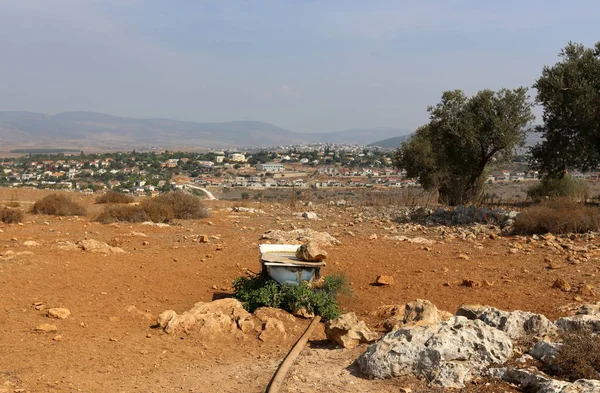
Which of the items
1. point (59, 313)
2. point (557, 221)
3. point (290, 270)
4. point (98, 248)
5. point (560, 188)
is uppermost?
point (560, 188)

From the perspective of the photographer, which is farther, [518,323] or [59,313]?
[59,313]

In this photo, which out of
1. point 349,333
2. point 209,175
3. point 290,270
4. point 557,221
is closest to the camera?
point 349,333

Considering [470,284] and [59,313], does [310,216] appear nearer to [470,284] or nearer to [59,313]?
[470,284]

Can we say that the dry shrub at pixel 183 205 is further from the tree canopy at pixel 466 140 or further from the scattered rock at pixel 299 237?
the tree canopy at pixel 466 140

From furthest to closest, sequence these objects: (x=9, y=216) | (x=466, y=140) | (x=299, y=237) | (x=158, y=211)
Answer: (x=466, y=140) < (x=158, y=211) < (x=9, y=216) < (x=299, y=237)

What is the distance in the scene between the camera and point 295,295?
802 cm

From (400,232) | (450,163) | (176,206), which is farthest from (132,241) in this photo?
(450,163)

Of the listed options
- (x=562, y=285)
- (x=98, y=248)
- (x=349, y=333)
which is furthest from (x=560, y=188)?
(x=349, y=333)

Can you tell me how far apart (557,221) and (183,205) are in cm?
1078

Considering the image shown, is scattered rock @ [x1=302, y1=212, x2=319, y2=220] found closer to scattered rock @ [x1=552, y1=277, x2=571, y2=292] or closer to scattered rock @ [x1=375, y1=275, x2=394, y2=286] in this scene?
scattered rock @ [x1=375, y1=275, x2=394, y2=286]

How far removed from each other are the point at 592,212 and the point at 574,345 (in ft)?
33.1

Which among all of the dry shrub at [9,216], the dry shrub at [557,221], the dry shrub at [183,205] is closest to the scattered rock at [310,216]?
the dry shrub at [183,205]

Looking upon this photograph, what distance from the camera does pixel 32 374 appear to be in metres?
5.48

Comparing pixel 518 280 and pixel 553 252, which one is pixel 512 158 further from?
pixel 518 280
